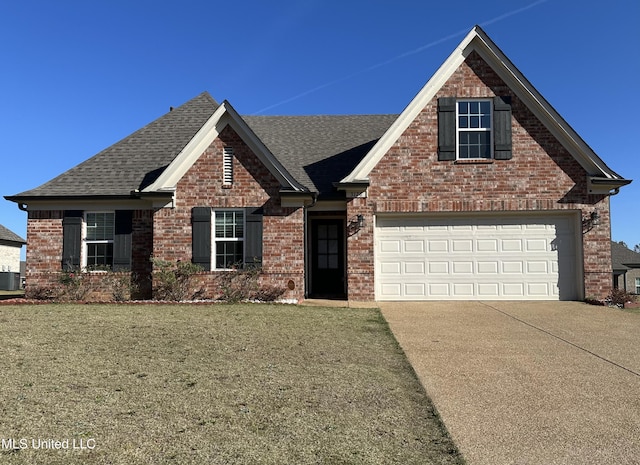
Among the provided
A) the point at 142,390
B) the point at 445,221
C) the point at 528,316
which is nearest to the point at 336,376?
the point at 142,390

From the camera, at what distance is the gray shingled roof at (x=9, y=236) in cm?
3206

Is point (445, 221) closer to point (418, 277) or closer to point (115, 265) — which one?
point (418, 277)

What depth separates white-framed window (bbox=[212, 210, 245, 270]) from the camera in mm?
12812

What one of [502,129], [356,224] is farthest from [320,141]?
[502,129]

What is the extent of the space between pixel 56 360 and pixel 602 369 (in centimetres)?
712

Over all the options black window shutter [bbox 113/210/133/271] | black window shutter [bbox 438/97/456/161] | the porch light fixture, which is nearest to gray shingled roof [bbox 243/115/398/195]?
black window shutter [bbox 438/97/456/161]

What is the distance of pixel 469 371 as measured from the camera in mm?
5980

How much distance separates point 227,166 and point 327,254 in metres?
4.65

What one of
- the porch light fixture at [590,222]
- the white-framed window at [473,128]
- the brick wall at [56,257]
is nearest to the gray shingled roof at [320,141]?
the white-framed window at [473,128]

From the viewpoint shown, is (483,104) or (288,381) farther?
(483,104)

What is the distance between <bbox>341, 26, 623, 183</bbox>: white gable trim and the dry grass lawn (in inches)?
236

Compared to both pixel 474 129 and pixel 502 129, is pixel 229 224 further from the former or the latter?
pixel 502 129

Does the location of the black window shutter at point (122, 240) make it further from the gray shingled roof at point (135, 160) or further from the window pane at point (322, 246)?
the window pane at point (322, 246)

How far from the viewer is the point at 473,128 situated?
13031 millimetres
